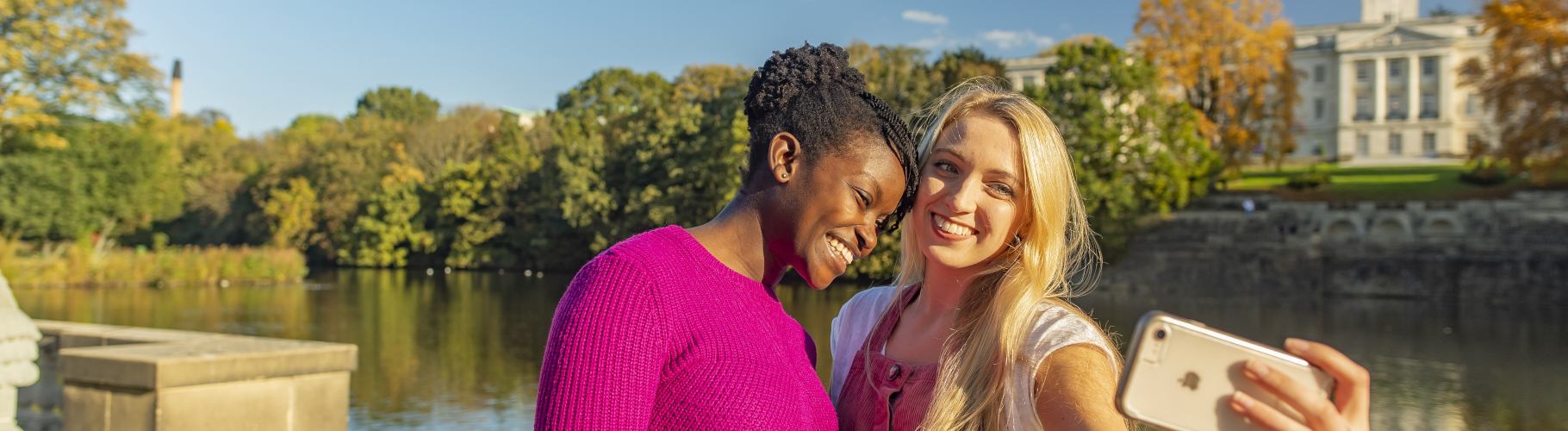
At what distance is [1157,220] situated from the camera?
105ft

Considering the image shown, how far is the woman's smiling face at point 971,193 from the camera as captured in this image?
88.4 inches

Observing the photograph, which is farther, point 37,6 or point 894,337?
point 37,6

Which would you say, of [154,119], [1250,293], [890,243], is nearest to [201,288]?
[154,119]

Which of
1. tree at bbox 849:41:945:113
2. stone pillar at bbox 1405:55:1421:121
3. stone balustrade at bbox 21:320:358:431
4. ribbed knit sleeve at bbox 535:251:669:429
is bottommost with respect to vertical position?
stone balustrade at bbox 21:320:358:431

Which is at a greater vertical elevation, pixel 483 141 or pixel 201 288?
pixel 483 141

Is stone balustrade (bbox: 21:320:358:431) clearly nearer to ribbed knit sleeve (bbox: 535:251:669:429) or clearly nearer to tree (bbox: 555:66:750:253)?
ribbed knit sleeve (bbox: 535:251:669:429)

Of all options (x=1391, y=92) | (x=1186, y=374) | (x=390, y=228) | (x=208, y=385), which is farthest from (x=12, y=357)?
(x=1391, y=92)

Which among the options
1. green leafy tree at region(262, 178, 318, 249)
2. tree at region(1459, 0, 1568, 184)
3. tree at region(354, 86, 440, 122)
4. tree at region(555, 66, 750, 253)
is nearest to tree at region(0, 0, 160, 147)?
tree at region(555, 66, 750, 253)

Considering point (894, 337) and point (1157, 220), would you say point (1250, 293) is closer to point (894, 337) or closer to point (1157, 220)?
point (1157, 220)

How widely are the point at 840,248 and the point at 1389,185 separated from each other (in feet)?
132

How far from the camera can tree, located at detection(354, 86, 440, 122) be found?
251 ft

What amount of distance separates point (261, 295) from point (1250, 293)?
27964 mm

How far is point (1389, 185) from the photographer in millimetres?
35938

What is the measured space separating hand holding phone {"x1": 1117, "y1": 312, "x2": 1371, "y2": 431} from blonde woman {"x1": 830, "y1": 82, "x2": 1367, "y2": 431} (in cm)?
63
